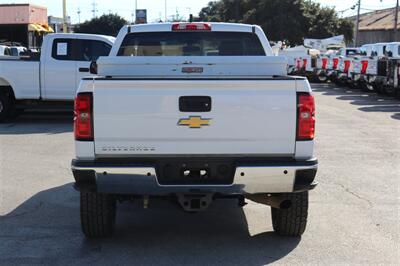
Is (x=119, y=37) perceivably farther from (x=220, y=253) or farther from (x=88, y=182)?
(x=220, y=253)

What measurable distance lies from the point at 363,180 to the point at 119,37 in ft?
12.6

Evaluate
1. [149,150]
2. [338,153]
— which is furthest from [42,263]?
[338,153]

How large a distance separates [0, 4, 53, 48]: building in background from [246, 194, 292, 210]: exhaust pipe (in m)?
50.2

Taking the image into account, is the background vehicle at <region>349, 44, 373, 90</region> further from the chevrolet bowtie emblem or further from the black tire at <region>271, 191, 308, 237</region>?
the chevrolet bowtie emblem

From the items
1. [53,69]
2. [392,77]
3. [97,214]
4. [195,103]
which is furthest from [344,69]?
[195,103]

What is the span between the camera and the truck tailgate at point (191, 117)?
15.5ft

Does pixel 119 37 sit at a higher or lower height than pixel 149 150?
higher

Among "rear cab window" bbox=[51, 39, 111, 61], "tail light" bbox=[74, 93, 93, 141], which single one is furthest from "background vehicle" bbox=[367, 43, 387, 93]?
"tail light" bbox=[74, 93, 93, 141]

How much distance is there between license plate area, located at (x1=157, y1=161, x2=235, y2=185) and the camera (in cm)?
482

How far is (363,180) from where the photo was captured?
26.6 feet

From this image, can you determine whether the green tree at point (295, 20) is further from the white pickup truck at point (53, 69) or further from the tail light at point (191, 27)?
the tail light at point (191, 27)

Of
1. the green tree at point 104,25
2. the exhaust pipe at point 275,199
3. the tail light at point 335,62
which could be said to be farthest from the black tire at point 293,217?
the green tree at point 104,25

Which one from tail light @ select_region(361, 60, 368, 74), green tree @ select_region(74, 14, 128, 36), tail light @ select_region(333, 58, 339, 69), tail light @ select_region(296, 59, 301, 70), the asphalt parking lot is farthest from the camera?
green tree @ select_region(74, 14, 128, 36)

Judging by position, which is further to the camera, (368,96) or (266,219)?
(368,96)
